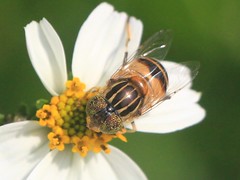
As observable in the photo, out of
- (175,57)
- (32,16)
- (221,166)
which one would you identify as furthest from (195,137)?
(32,16)

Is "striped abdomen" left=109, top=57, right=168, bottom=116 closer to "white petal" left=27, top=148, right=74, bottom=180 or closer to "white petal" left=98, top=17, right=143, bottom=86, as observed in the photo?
"white petal" left=98, top=17, right=143, bottom=86

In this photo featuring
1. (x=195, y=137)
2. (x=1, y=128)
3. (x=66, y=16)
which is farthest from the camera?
(x=195, y=137)

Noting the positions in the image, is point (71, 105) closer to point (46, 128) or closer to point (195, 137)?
point (46, 128)

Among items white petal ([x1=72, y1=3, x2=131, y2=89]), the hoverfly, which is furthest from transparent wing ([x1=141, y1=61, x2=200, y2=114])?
white petal ([x1=72, y1=3, x2=131, y2=89])

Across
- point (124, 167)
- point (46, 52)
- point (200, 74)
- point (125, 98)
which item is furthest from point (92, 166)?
point (200, 74)

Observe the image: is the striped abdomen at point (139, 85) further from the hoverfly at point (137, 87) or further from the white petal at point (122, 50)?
the white petal at point (122, 50)

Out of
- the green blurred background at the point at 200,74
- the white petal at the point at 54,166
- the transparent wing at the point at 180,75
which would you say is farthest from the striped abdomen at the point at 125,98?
the green blurred background at the point at 200,74
